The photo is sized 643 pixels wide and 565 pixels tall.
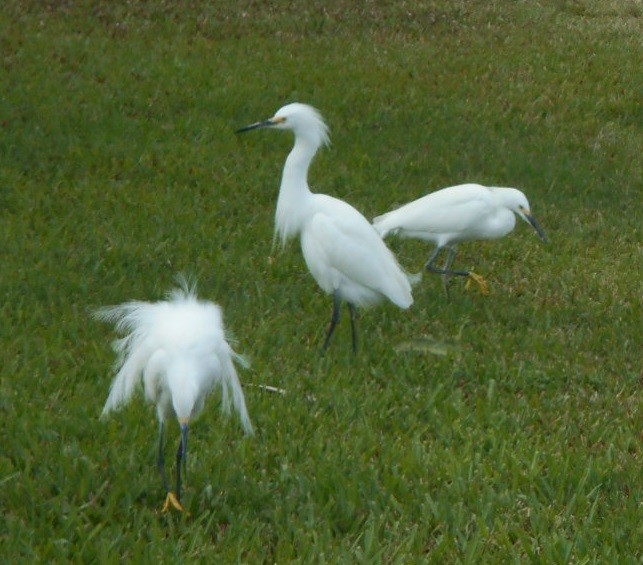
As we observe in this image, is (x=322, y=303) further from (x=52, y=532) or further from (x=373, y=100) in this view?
(x=373, y=100)

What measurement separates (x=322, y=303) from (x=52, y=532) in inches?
131

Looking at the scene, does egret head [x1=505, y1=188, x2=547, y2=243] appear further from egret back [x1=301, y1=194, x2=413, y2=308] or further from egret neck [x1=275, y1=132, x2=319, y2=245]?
egret neck [x1=275, y1=132, x2=319, y2=245]

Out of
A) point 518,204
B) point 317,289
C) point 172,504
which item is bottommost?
point 317,289

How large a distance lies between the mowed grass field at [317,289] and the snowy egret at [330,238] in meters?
0.30

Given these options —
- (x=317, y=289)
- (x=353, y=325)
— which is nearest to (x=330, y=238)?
(x=353, y=325)

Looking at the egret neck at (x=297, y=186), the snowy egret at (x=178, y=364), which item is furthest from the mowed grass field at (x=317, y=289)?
the egret neck at (x=297, y=186)

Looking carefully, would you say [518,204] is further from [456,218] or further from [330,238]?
[330,238]

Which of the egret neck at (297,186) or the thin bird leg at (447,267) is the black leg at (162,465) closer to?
the egret neck at (297,186)

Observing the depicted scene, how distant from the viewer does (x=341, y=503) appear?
15.1 ft

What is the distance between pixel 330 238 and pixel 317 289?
103 cm

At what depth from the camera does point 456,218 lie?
7.64 m

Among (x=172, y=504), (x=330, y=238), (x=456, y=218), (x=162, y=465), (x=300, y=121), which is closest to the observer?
(x=172, y=504)

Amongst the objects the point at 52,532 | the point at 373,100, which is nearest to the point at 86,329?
the point at 52,532

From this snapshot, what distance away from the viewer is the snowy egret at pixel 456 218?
25.1 ft
